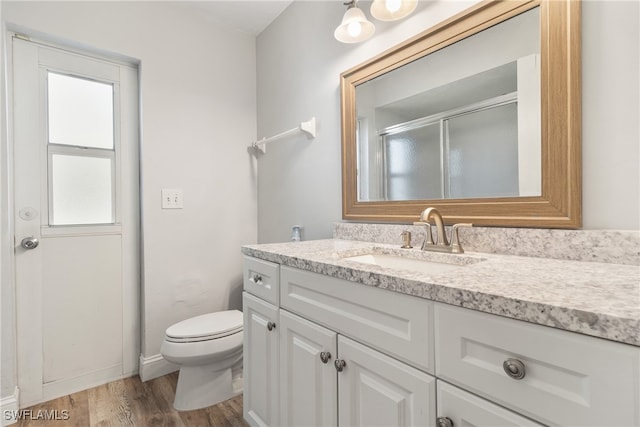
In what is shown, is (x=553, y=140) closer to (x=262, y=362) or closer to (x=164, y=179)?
(x=262, y=362)

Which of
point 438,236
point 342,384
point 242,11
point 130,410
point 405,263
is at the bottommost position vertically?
point 130,410

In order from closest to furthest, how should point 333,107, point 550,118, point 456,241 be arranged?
point 550,118
point 456,241
point 333,107

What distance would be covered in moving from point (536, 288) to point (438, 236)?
0.58 m

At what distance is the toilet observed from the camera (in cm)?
150

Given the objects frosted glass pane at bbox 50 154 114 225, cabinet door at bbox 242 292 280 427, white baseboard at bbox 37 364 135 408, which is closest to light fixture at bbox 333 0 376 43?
cabinet door at bbox 242 292 280 427

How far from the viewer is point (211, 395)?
5.25 ft

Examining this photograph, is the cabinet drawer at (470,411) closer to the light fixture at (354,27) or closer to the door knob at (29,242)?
the light fixture at (354,27)

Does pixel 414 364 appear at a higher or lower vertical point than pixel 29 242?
lower

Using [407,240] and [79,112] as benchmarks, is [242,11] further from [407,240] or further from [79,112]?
[407,240]

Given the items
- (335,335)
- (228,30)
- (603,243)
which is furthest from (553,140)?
(228,30)

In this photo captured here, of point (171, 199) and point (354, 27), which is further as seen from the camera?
point (171, 199)

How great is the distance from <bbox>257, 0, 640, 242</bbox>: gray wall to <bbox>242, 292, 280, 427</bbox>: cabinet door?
0.65 meters

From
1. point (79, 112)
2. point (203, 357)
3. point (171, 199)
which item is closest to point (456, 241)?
point (203, 357)

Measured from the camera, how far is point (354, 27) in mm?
1398
